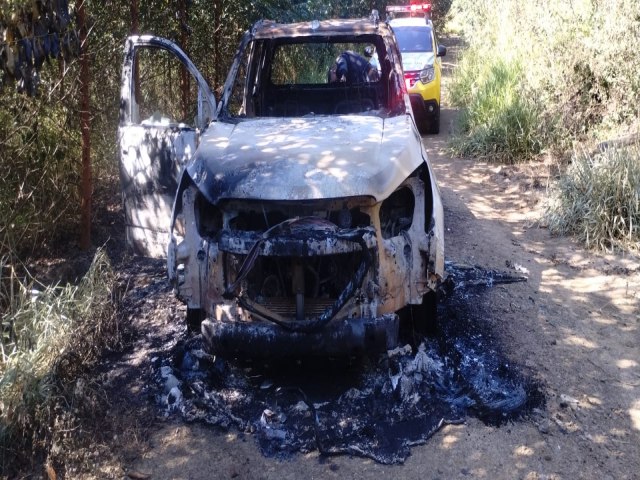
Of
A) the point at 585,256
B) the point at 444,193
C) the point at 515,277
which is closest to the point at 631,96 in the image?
Answer: the point at 444,193

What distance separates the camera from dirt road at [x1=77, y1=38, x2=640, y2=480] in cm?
325

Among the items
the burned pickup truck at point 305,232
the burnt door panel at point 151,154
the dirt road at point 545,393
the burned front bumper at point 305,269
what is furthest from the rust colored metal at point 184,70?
the burned front bumper at point 305,269

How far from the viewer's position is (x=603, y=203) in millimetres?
6258

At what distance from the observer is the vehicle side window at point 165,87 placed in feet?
25.1

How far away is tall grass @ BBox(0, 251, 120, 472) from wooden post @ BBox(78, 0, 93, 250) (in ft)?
3.68

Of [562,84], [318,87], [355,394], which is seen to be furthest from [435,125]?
[355,394]

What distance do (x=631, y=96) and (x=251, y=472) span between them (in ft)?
23.2

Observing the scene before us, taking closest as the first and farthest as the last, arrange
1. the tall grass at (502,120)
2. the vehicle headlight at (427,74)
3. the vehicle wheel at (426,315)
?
the vehicle wheel at (426,315), the tall grass at (502,120), the vehicle headlight at (427,74)

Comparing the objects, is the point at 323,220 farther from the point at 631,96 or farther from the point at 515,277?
the point at 631,96

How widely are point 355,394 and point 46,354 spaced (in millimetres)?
1797

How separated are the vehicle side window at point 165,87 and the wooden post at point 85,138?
5.10ft

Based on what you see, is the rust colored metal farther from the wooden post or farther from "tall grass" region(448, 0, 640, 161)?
"tall grass" region(448, 0, 640, 161)

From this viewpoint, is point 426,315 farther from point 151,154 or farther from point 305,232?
point 151,154

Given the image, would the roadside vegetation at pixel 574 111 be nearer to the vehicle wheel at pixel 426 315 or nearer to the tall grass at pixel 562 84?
the tall grass at pixel 562 84
